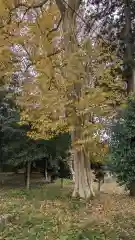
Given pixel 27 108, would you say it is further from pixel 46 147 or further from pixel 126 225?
pixel 126 225

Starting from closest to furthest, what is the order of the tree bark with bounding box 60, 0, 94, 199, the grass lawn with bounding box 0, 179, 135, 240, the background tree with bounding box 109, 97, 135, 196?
the grass lawn with bounding box 0, 179, 135, 240 < the background tree with bounding box 109, 97, 135, 196 < the tree bark with bounding box 60, 0, 94, 199

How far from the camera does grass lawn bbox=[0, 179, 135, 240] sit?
6691mm

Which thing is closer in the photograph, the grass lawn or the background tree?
the grass lawn

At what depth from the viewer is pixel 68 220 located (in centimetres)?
781

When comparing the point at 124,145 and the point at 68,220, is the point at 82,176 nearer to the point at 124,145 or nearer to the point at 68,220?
the point at 124,145

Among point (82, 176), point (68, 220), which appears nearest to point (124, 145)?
point (82, 176)

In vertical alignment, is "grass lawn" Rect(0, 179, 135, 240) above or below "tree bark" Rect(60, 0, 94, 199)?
below

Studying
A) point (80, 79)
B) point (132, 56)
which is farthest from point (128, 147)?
point (132, 56)

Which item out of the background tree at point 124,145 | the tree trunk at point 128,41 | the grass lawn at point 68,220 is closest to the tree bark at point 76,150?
the grass lawn at point 68,220

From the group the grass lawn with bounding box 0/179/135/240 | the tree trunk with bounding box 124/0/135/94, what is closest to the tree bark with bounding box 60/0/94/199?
the grass lawn with bounding box 0/179/135/240

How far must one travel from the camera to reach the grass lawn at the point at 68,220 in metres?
6.69

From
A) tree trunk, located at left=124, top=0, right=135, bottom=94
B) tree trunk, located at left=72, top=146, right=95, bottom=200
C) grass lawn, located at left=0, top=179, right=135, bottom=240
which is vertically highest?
tree trunk, located at left=124, top=0, right=135, bottom=94

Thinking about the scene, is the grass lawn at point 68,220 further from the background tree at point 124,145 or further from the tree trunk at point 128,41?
the tree trunk at point 128,41

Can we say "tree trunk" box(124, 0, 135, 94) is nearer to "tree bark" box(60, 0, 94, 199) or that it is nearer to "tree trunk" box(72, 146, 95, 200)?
"tree bark" box(60, 0, 94, 199)
